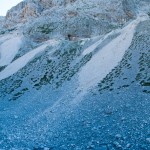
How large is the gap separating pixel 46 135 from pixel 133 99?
7955 mm

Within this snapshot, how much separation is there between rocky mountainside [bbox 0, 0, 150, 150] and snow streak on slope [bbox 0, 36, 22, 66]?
0.27 meters

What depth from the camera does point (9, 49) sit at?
211ft

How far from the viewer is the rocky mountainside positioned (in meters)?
19.9

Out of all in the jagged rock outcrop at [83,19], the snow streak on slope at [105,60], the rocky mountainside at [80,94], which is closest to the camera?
the rocky mountainside at [80,94]

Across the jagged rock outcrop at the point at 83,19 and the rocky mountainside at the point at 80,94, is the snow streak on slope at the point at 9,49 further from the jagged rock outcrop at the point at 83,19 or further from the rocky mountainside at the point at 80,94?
the jagged rock outcrop at the point at 83,19

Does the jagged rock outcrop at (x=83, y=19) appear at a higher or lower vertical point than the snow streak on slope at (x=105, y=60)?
higher

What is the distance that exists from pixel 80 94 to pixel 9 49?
38.1 metres

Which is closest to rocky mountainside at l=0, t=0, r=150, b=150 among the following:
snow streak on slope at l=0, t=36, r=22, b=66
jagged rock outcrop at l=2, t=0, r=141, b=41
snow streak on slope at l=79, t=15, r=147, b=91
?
snow streak on slope at l=79, t=15, r=147, b=91

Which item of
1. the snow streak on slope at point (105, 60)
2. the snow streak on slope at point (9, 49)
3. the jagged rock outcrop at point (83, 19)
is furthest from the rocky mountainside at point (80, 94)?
the jagged rock outcrop at point (83, 19)

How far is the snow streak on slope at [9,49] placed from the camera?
2291 inches

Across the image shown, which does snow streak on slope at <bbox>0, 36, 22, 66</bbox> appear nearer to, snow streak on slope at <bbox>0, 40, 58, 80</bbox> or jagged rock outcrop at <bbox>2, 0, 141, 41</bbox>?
jagged rock outcrop at <bbox>2, 0, 141, 41</bbox>

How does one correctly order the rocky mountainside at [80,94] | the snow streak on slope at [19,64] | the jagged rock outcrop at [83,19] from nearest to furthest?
the rocky mountainside at [80,94], the snow streak on slope at [19,64], the jagged rock outcrop at [83,19]

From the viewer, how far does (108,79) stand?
102 feet

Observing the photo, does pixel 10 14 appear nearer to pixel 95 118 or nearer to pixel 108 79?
pixel 108 79
